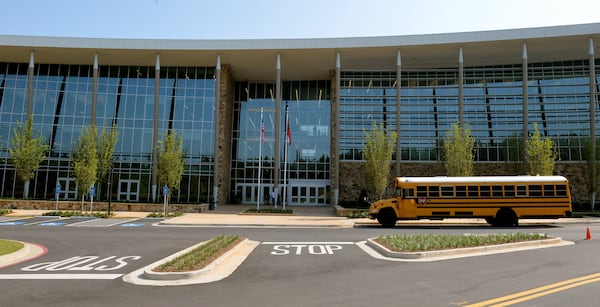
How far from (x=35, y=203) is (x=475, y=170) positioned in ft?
123

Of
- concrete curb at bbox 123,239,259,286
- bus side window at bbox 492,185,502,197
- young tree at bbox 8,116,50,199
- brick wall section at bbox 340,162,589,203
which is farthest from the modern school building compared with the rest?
concrete curb at bbox 123,239,259,286

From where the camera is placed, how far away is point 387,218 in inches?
860

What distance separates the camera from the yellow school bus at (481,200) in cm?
2158

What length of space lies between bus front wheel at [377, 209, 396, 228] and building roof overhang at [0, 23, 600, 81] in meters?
18.3

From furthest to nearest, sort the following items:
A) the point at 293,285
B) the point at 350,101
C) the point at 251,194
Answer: the point at 251,194 → the point at 350,101 → the point at 293,285

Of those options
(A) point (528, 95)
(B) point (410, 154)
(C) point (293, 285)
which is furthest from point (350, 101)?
(C) point (293, 285)

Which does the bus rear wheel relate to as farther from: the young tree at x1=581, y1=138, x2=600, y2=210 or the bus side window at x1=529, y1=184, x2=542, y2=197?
the young tree at x1=581, y1=138, x2=600, y2=210

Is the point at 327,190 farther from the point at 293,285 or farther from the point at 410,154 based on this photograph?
the point at 293,285

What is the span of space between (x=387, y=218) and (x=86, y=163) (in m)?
22.7

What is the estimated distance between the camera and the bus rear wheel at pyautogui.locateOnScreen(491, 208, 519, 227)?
21688 mm

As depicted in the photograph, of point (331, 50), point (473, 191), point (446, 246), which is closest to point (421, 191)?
point (473, 191)

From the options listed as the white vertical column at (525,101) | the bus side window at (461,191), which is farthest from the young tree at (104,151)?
the white vertical column at (525,101)

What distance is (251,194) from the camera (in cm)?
4234

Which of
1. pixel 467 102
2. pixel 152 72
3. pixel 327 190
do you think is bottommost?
pixel 327 190
